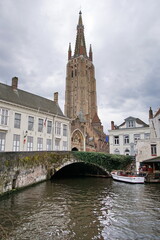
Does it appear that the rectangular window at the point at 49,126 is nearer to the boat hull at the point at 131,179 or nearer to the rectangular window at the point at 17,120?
the rectangular window at the point at 17,120

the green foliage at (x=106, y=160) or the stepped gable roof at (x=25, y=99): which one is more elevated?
the stepped gable roof at (x=25, y=99)

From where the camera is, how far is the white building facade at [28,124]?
64.2ft

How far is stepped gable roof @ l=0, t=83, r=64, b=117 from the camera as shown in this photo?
21.0 meters

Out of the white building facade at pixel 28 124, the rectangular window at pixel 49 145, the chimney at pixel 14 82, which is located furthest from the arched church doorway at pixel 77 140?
the chimney at pixel 14 82

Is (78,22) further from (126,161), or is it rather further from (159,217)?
(159,217)

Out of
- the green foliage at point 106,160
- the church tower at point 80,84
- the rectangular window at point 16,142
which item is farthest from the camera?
the church tower at point 80,84

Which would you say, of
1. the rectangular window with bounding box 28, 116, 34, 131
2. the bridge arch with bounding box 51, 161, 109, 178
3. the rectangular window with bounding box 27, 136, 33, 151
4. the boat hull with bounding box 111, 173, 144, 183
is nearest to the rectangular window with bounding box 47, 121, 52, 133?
the rectangular window with bounding box 28, 116, 34, 131

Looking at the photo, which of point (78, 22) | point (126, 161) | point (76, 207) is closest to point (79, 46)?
point (78, 22)

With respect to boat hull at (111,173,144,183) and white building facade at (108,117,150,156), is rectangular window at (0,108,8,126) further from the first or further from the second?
white building facade at (108,117,150,156)

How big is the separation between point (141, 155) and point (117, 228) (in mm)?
17569

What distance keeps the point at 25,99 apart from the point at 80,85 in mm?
47499

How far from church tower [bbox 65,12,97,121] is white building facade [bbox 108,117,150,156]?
34.2 meters

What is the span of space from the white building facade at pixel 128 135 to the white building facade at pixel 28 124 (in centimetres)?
915

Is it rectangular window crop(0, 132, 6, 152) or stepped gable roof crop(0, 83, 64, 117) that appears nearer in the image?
rectangular window crop(0, 132, 6, 152)
